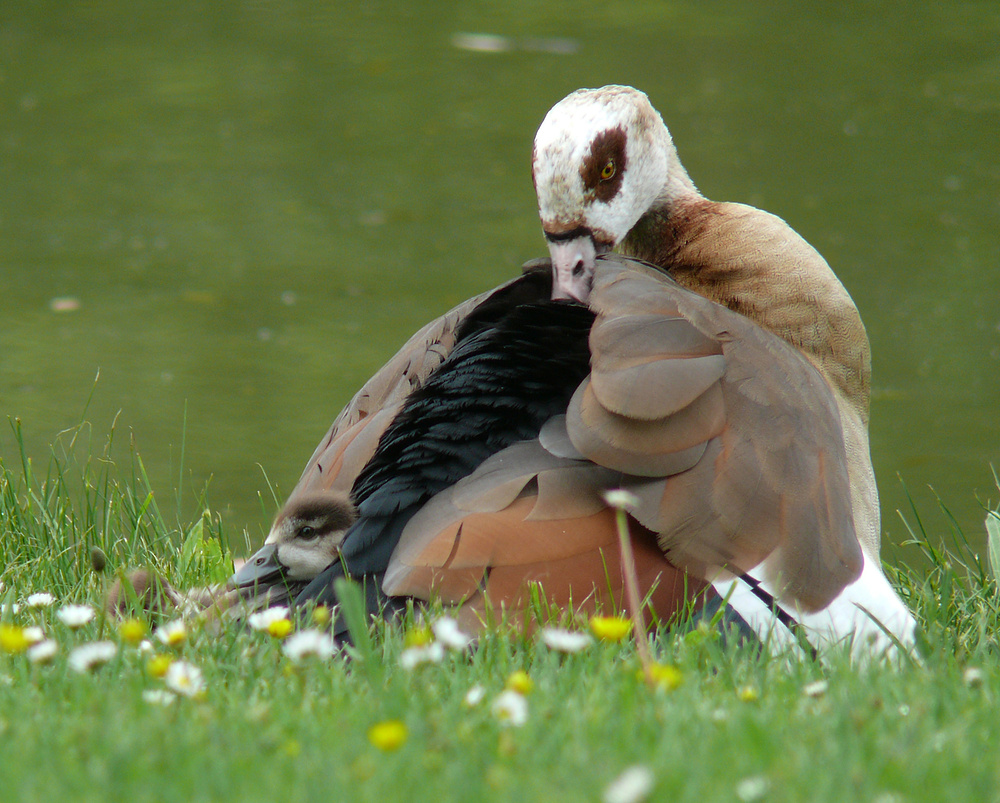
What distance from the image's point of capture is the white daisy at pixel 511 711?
65.7 inches

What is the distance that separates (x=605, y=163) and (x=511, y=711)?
2.03 m

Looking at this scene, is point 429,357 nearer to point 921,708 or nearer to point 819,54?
point 921,708

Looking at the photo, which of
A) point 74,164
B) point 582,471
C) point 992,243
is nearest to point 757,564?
point 582,471

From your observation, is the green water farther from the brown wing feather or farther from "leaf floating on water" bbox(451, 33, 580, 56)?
the brown wing feather

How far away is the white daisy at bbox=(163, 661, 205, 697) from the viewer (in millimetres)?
1841

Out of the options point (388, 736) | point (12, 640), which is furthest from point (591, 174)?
point (388, 736)

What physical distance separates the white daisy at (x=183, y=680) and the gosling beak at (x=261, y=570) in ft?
2.51

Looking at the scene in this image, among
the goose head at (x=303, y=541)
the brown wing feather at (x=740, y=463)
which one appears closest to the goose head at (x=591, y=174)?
the brown wing feather at (x=740, y=463)

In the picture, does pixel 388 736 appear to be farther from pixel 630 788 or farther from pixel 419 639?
pixel 419 639

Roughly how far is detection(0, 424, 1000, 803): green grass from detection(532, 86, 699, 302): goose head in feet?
3.83

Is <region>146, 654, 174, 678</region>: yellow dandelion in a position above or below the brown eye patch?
below

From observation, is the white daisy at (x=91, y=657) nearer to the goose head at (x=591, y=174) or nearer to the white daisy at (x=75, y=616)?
Answer: the white daisy at (x=75, y=616)

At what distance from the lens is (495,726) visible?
5.61 feet

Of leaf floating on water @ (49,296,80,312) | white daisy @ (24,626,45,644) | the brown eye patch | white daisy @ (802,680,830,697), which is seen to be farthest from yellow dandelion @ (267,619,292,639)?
leaf floating on water @ (49,296,80,312)
